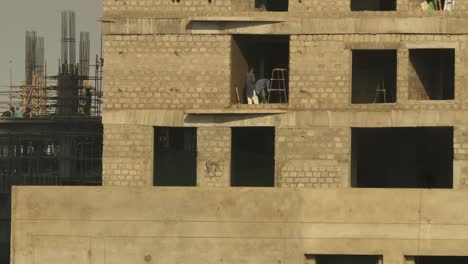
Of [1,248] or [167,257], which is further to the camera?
[1,248]

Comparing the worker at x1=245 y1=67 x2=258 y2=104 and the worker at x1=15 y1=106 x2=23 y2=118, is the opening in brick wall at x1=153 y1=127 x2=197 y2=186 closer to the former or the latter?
the worker at x1=245 y1=67 x2=258 y2=104

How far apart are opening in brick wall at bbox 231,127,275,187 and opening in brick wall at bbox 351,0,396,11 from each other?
177 inches

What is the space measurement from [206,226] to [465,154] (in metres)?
6.67

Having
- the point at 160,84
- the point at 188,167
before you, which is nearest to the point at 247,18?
the point at 160,84

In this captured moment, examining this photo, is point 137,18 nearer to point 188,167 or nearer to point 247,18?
point 247,18

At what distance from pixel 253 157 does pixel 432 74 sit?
552cm

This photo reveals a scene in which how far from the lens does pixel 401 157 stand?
3197 centimetres

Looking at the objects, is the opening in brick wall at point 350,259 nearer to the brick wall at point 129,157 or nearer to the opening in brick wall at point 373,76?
the brick wall at point 129,157

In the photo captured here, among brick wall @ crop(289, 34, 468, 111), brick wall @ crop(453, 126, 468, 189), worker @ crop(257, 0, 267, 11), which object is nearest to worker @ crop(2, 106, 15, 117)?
worker @ crop(257, 0, 267, 11)

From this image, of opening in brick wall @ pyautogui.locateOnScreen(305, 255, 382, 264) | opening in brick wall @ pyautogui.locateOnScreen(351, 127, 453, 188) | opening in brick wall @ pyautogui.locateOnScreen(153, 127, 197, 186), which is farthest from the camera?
opening in brick wall @ pyautogui.locateOnScreen(351, 127, 453, 188)

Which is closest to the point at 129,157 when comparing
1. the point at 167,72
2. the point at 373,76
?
the point at 167,72

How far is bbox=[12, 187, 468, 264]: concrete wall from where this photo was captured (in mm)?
25625

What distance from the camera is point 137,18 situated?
27.9m

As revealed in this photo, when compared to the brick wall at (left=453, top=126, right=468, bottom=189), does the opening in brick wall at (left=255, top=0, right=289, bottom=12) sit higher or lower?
higher
